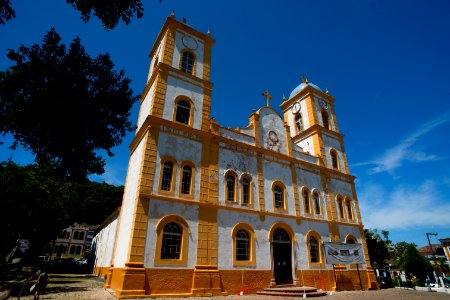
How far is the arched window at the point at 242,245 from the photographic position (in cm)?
1491

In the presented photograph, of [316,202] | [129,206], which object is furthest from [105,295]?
[316,202]

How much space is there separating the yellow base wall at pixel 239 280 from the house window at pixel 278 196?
4.19 metres

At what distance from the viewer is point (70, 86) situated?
18062 mm

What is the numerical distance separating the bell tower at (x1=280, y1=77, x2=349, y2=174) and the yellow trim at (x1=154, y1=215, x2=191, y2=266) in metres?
13.8

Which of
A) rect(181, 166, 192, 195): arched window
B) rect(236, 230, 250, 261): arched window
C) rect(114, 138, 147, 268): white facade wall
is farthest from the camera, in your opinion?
rect(236, 230, 250, 261): arched window

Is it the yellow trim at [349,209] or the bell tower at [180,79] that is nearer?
the bell tower at [180,79]

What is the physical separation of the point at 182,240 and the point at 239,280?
3.94m

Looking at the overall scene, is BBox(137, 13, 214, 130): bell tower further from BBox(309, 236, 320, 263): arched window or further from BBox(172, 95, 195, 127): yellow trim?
BBox(309, 236, 320, 263): arched window

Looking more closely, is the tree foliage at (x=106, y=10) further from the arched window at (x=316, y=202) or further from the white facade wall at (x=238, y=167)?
the arched window at (x=316, y=202)

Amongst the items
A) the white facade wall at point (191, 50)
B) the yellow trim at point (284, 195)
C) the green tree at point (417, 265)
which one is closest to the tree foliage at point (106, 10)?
the white facade wall at point (191, 50)

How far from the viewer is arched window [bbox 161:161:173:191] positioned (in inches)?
547

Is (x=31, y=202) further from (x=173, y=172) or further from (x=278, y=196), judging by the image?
(x=278, y=196)

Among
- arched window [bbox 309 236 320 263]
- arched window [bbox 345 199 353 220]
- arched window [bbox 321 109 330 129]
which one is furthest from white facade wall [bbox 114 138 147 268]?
arched window [bbox 321 109 330 129]

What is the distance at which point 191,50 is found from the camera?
62.2ft
